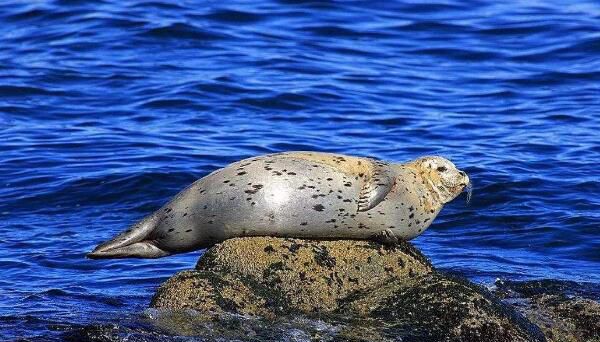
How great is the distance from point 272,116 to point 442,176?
7.06 m

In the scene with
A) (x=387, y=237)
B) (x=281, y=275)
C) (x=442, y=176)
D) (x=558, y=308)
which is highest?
(x=442, y=176)

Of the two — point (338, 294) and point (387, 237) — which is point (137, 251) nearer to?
point (338, 294)

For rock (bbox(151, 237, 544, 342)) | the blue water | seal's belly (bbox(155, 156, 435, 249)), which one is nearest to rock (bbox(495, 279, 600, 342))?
rock (bbox(151, 237, 544, 342))

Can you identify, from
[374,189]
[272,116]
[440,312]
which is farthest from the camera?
[272,116]

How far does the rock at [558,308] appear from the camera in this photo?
7.82 metres

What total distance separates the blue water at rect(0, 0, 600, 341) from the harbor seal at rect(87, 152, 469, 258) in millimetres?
544

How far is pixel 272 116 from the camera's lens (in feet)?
50.4

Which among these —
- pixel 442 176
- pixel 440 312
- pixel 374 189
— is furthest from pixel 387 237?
pixel 442 176

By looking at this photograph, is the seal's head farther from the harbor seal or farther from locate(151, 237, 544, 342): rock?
locate(151, 237, 544, 342): rock

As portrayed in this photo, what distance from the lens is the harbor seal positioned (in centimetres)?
768

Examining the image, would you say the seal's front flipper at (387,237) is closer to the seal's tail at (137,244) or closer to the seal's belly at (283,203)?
the seal's belly at (283,203)

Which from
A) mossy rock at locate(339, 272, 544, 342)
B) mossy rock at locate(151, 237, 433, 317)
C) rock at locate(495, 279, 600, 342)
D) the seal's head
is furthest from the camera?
the seal's head

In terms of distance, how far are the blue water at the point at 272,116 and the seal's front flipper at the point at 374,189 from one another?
1559 millimetres

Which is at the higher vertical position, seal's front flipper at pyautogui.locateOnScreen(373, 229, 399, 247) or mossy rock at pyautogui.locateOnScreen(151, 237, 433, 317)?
seal's front flipper at pyautogui.locateOnScreen(373, 229, 399, 247)
